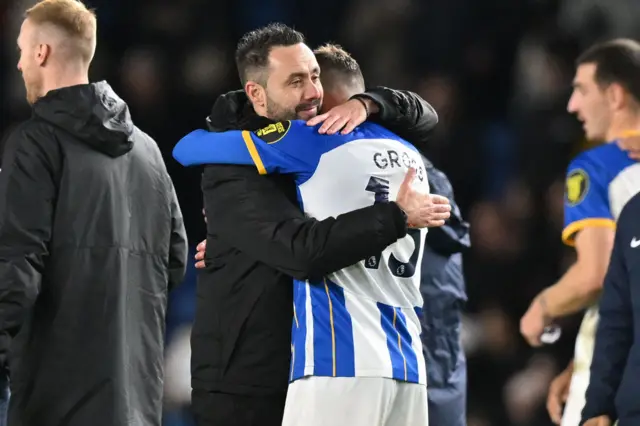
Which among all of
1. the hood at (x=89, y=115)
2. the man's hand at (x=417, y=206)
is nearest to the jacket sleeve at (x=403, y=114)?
the man's hand at (x=417, y=206)

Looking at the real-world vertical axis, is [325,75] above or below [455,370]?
above

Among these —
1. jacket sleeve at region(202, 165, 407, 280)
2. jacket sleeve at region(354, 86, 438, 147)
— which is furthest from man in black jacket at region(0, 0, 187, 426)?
jacket sleeve at region(354, 86, 438, 147)

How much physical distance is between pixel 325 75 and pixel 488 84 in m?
4.16

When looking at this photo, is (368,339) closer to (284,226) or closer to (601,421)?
(284,226)

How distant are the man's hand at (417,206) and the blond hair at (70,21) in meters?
1.33

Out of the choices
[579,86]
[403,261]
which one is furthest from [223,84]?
[403,261]

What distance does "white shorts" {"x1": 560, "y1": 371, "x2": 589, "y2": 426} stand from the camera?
4.37 metres

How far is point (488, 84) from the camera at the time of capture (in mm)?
7891

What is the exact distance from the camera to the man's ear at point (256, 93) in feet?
12.0

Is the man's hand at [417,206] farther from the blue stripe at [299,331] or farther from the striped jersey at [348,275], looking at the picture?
the blue stripe at [299,331]

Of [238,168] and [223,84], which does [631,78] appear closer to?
[238,168]

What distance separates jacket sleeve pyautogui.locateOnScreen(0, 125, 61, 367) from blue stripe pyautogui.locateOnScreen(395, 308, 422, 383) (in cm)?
115

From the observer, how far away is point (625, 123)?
458 cm

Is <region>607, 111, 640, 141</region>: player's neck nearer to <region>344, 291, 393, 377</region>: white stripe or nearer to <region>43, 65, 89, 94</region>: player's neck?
<region>344, 291, 393, 377</region>: white stripe
